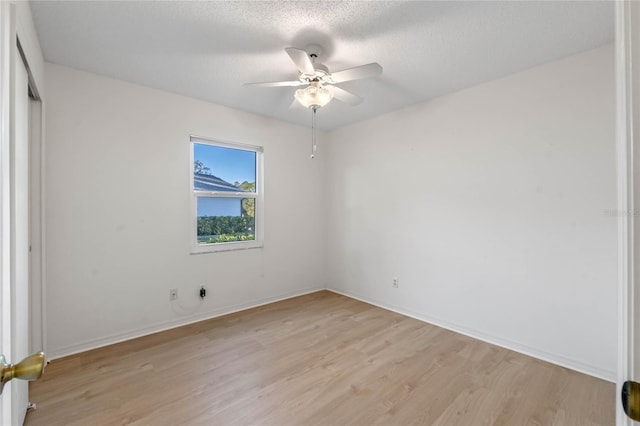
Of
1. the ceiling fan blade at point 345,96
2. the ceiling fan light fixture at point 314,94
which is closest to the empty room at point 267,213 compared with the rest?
the ceiling fan light fixture at point 314,94

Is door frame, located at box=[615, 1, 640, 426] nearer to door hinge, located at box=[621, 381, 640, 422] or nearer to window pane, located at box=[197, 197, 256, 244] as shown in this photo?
door hinge, located at box=[621, 381, 640, 422]

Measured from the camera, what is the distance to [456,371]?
2150 mm

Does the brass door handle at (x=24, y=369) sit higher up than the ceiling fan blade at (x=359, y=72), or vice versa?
the ceiling fan blade at (x=359, y=72)

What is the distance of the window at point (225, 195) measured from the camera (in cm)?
319

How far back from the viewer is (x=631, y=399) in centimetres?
47

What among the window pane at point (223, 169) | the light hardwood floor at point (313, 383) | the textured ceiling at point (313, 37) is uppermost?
the textured ceiling at point (313, 37)

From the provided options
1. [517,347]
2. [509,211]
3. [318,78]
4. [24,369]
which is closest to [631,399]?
[24,369]

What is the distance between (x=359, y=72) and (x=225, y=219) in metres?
2.31

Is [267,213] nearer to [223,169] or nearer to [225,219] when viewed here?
[225,219]

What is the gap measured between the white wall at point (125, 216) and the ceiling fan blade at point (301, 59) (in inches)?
66.9

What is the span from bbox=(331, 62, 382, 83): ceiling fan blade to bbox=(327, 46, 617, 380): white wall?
4.66 feet

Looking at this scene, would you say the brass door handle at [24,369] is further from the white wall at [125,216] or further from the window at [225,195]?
the window at [225,195]

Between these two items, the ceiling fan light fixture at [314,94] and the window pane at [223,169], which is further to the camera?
the window pane at [223,169]

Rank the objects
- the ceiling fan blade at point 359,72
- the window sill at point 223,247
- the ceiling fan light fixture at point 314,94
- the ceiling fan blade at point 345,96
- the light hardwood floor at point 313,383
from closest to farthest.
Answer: the light hardwood floor at point 313,383
the ceiling fan blade at point 359,72
the ceiling fan light fixture at point 314,94
the ceiling fan blade at point 345,96
the window sill at point 223,247
